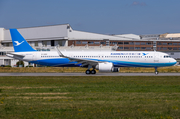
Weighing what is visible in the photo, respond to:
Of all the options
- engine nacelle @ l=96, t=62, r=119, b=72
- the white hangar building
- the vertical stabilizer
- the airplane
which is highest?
the white hangar building

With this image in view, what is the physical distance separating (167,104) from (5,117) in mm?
7799

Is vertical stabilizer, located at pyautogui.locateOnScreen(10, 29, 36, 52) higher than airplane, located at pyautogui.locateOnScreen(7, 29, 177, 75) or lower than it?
higher

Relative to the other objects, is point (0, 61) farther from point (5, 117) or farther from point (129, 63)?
point (5, 117)

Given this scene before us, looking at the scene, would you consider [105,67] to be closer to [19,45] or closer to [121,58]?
[121,58]

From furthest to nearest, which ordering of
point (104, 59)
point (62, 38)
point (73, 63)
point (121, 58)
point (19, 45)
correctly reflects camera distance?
1. point (62, 38)
2. point (19, 45)
3. point (73, 63)
4. point (104, 59)
5. point (121, 58)

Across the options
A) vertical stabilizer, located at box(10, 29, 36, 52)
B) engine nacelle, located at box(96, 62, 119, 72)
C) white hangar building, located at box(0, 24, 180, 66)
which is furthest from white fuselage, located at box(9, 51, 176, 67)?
white hangar building, located at box(0, 24, 180, 66)

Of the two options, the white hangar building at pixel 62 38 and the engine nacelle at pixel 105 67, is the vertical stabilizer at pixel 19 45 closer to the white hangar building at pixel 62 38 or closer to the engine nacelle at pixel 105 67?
the engine nacelle at pixel 105 67

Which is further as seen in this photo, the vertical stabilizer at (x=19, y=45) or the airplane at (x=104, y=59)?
the vertical stabilizer at (x=19, y=45)

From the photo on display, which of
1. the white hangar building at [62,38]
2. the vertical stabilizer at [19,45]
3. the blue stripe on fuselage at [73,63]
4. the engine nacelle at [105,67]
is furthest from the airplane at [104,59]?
the white hangar building at [62,38]

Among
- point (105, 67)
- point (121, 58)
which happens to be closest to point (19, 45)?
point (105, 67)

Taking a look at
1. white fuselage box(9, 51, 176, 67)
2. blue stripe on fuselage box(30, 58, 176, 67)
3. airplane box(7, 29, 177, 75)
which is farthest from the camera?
blue stripe on fuselage box(30, 58, 176, 67)

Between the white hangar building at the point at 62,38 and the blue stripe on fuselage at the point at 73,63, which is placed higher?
the white hangar building at the point at 62,38

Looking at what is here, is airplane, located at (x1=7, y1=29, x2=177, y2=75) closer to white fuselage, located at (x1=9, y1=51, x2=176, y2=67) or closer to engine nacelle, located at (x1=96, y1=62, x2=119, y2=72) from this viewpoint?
white fuselage, located at (x1=9, y1=51, x2=176, y2=67)

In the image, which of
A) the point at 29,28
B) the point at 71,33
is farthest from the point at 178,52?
the point at 29,28
